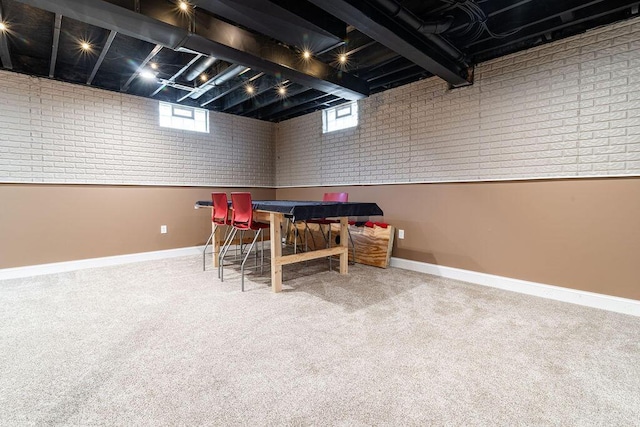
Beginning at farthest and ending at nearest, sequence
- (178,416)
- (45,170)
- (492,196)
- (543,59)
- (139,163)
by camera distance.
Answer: (139,163) < (45,170) < (492,196) < (543,59) < (178,416)

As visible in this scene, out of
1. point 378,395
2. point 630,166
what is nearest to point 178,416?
→ point 378,395

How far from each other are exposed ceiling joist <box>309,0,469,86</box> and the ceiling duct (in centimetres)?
181

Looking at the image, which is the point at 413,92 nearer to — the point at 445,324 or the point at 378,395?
the point at 445,324

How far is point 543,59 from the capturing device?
2826 mm

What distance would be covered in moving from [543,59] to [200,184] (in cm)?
486

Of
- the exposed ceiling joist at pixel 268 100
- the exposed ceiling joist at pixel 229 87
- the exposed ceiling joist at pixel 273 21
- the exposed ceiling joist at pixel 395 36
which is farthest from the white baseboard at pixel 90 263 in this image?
the exposed ceiling joist at pixel 395 36

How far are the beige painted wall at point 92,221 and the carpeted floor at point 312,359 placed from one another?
848 mm

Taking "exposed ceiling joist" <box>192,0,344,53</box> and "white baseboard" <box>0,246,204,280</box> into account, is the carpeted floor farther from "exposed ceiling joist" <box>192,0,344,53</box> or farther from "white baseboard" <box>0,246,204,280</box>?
"exposed ceiling joist" <box>192,0,344,53</box>

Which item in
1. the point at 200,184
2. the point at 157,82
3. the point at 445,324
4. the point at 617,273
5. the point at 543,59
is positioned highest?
the point at 157,82

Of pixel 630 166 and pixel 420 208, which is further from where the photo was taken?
pixel 420 208

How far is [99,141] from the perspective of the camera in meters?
3.99

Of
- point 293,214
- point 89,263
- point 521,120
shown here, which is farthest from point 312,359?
point 89,263

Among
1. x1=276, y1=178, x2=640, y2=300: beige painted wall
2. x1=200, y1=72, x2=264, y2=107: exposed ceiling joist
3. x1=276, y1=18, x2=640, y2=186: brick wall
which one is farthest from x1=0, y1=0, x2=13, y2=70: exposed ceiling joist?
x1=276, y1=178, x2=640, y2=300: beige painted wall

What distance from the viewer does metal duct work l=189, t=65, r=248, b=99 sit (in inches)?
136
